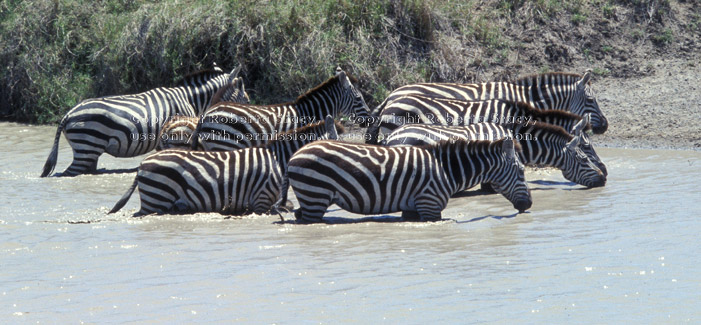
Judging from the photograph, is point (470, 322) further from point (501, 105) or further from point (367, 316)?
point (501, 105)

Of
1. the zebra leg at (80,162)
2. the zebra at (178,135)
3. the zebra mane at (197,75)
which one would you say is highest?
the zebra mane at (197,75)

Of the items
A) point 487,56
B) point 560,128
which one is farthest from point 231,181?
point 487,56

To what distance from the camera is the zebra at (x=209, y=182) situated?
976cm

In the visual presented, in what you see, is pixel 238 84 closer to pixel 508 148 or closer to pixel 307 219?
pixel 307 219

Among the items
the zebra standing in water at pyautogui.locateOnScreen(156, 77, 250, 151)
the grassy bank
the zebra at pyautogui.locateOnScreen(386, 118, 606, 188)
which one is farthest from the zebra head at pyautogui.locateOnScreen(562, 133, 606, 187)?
the grassy bank

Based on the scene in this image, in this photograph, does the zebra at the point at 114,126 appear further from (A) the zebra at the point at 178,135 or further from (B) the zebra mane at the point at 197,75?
(A) the zebra at the point at 178,135

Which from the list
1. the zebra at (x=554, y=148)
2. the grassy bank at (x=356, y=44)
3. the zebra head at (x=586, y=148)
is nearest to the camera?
the zebra at (x=554, y=148)

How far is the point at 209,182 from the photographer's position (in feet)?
32.2

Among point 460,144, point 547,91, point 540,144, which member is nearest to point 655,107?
point 547,91

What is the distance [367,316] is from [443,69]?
10.4 meters

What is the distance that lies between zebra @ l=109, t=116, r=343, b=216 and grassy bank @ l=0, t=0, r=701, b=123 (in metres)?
6.02

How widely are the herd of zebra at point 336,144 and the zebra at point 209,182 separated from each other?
0.4 inches

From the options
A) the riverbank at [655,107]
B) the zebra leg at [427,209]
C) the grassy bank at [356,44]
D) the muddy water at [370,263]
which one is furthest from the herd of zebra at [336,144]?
the grassy bank at [356,44]

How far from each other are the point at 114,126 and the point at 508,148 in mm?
6198
